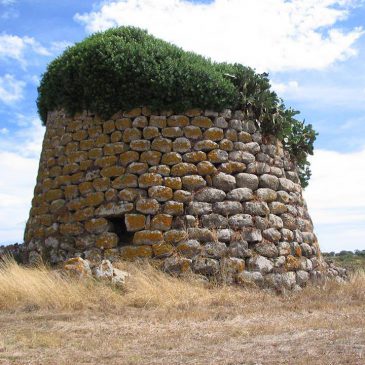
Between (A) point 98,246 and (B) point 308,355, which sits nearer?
(B) point 308,355

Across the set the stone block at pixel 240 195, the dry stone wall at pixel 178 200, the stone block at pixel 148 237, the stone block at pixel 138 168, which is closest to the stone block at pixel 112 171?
the dry stone wall at pixel 178 200

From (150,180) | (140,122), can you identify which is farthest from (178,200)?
(140,122)

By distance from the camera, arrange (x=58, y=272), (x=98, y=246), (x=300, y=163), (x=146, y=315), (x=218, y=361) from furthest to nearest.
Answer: (x=300, y=163), (x=98, y=246), (x=58, y=272), (x=146, y=315), (x=218, y=361)

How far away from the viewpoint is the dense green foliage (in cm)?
916

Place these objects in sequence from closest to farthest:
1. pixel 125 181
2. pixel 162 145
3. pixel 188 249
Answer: pixel 188 249 < pixel 125 181 < pixel 162 145

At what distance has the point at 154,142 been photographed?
906 cm

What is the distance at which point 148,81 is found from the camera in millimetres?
9102

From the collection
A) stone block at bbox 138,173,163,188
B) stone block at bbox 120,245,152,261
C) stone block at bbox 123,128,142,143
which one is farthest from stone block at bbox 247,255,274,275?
stone block at bbox 123,128,142,143

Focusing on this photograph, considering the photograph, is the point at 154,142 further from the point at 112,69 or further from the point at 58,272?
the point at 58,272

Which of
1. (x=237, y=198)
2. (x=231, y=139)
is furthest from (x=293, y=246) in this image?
(x=231, y=139)

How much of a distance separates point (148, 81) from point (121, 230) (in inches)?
100

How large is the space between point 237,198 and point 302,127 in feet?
9.67

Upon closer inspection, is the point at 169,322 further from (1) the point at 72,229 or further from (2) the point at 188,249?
(1) the point at 72,229

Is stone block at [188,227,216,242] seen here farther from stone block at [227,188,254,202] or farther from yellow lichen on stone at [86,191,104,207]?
yellow lichen on stone at [86,191,104,207]
